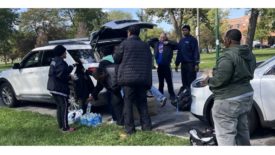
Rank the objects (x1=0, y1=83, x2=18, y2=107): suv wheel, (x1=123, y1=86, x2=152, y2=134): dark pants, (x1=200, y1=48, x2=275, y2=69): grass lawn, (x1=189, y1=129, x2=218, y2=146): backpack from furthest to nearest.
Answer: (x1=200, y1=48, x2=275, y2=69): grass lawn
(x1=0, y1=83, x2=18, y2=107): suv wheel
(x1=123, y1=86, x2=152, y2=134): dark pants
(x1=189, y1=129, x2=218, y2=146): backpack

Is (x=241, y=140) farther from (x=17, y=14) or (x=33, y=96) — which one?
(x=17, y=14)

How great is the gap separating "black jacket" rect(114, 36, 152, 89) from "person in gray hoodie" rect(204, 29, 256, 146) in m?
1.69

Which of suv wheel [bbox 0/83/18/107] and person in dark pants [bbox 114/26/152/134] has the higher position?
person in dark pants [bbox 114/26/152/134]

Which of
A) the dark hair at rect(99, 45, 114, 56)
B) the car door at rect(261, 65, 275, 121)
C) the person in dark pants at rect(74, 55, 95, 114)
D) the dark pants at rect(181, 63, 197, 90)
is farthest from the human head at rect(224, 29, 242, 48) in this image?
the dark pants at rect(181, 63, 197, 90)

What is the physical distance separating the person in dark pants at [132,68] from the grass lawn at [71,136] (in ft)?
1.16

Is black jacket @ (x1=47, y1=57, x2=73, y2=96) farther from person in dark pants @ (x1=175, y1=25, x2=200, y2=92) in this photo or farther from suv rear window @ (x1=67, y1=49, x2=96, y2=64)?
person in dark pants @ (x1=175, y1=25, x2=200, y2=92)

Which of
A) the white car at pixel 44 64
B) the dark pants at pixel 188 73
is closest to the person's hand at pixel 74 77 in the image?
the white car at pixel 44 64

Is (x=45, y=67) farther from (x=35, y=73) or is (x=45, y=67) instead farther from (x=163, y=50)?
(x=163, y=50)

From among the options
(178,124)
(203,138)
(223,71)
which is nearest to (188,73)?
(178,124)

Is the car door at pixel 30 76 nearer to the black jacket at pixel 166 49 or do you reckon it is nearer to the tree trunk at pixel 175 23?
the black jacket at pixel 166 49

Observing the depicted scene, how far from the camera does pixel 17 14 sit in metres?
31.2

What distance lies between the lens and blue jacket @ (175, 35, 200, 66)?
907 centimetres

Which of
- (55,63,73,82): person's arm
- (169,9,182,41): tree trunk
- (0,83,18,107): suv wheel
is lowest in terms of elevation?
(169,9,182,41): tree trunk

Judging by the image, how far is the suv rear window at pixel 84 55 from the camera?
8758 mm
